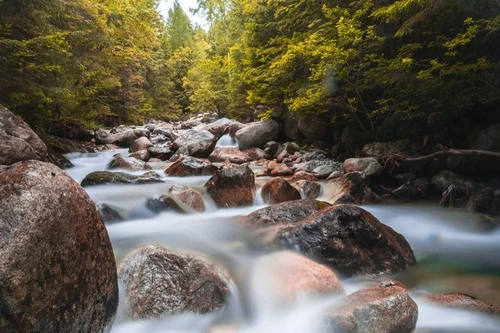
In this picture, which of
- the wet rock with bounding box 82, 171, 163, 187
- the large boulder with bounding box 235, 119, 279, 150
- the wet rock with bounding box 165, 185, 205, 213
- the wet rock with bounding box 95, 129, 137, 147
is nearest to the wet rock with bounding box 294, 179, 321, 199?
the wet rock with bounding box 165, 185, 205, 213

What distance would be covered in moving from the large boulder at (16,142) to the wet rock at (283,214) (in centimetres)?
407

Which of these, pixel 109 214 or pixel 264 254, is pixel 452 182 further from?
pixel 109 214

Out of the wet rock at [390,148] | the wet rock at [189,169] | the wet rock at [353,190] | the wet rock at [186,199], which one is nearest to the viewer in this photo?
the wet rock at [186,199]

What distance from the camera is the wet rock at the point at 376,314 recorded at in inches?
110

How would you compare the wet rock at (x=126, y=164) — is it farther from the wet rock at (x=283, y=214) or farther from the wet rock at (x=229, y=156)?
the wet rock at (x=283, y=214)

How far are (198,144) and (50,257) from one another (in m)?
11.3

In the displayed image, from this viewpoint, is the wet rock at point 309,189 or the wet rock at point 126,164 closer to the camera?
the wet rock at point 309,189

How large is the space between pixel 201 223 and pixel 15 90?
16.4ft

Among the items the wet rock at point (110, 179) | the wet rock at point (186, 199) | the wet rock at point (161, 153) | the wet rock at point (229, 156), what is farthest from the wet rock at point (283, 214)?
the wet rock at point (161, 153)

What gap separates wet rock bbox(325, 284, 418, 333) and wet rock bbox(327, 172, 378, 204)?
14.7ft

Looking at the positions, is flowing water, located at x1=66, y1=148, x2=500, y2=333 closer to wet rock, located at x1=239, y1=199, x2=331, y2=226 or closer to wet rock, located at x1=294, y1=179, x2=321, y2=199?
wet rock, located at x1=239, y1=199, x2=331, y2=226

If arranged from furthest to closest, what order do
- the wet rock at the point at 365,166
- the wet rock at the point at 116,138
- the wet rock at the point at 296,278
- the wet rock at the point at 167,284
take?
the wet rock at the point at 116,138
the wet rock at the point at 365,166
the wet rock at the point at 296,278
the wet rock at the point at 167,284

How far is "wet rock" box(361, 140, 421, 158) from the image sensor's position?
9.18m

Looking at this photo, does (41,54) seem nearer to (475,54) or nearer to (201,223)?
(201,223)
